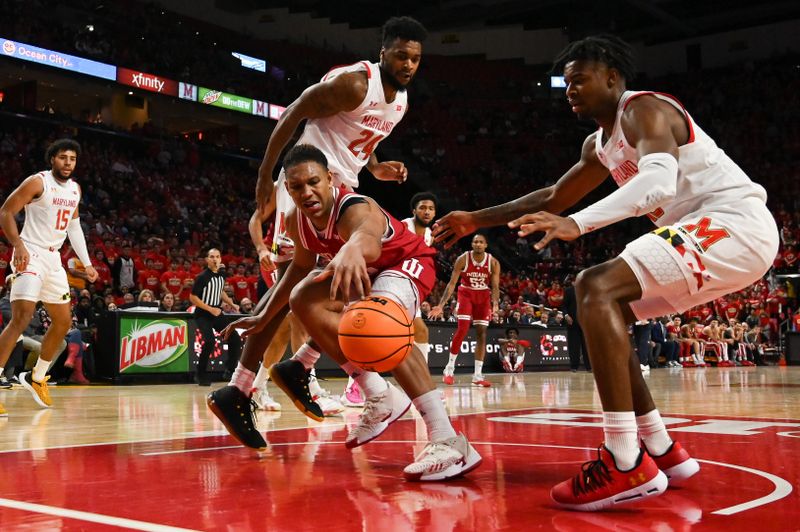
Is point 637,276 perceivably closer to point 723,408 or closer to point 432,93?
point 723,408

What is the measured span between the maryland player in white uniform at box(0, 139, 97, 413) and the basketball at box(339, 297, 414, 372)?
174 inches

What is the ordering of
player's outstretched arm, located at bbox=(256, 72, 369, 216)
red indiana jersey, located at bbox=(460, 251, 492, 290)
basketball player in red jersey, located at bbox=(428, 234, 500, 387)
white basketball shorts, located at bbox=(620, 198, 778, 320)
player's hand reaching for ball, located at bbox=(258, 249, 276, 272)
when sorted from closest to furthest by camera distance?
white basketball shorts, located at bbox=(620, 198, 778, 320) → player's outstretched arm, located at bbox=(256, 72, 369, 216) → player's hand reaching for ball, located at bbox=(258, 249, 276, 272) → basketball player in red jersey, located at bbox=(428, 234, 500, 387) → red indiana jersey, located at bbox=(460, 251, 492, 290)

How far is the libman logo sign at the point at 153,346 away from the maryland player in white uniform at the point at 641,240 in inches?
341

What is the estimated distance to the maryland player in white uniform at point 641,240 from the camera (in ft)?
8.59

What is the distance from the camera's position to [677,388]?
9.57 metres

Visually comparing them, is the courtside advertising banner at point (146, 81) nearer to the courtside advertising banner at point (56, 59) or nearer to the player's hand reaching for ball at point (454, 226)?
the courtside advertising banner at point (56, 59)

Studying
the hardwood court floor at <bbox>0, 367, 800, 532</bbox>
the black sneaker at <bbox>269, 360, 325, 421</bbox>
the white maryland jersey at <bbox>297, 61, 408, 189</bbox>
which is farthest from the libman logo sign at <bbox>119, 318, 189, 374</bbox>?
the black sneaker at <bbox>269, 360, 325, 421</bbox>

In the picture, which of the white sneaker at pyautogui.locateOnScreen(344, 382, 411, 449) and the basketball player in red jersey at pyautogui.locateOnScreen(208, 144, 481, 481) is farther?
the white sneaker at pyautogui.locateOnScreen(344, 382, 411, 449)

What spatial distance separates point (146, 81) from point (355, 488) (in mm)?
23178

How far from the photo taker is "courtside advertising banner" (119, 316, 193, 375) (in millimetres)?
10734

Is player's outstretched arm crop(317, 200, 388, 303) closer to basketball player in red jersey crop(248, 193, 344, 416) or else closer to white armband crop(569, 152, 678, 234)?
white armband crop(569, 152, 678, 234)

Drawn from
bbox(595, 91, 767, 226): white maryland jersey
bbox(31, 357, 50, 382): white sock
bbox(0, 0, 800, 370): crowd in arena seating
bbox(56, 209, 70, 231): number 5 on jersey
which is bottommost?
bbox(31, 357, 50, 382): white sock

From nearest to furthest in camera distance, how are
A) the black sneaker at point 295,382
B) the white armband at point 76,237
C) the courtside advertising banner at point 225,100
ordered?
the black sneaker at point 295,382 < the white armband at point 76,237 < the courtside advertising banner at point 225,100

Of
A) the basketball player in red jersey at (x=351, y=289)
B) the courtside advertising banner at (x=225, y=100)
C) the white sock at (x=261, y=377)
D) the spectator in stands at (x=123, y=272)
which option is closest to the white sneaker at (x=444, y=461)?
the basketball player in red jersey at (x=351, y=289)
